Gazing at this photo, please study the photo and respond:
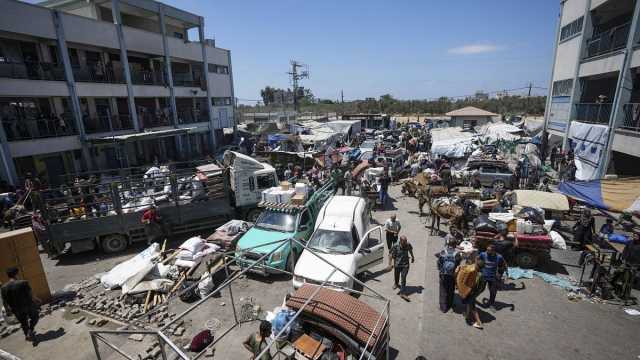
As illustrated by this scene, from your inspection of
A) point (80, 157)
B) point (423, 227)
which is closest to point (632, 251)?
point (423, 227)

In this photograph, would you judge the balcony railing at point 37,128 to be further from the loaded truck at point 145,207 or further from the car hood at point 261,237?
the car hood at point 261,237

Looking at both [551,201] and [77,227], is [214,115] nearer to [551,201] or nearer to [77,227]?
[77,227]

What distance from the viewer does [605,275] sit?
7.75m

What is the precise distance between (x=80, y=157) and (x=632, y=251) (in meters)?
26.2

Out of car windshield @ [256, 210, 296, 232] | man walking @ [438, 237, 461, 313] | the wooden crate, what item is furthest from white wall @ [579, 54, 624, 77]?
the wooden crate

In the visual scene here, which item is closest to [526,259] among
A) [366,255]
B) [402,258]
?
[402,258]

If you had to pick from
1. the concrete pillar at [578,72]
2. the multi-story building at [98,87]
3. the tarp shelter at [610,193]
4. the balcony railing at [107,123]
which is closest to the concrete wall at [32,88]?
the multi-story building at [98,87]

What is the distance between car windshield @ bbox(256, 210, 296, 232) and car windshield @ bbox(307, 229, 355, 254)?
116 centimetres

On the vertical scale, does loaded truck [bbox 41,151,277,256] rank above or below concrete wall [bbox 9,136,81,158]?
below

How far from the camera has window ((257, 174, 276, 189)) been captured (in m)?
13.4

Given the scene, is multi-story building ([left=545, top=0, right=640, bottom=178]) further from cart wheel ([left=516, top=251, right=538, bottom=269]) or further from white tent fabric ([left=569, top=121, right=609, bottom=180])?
cart wheel ([left=516, top=251, right=538, bottom=269])

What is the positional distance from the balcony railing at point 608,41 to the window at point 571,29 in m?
1.77

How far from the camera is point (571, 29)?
20.7m

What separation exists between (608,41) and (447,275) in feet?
61.1
